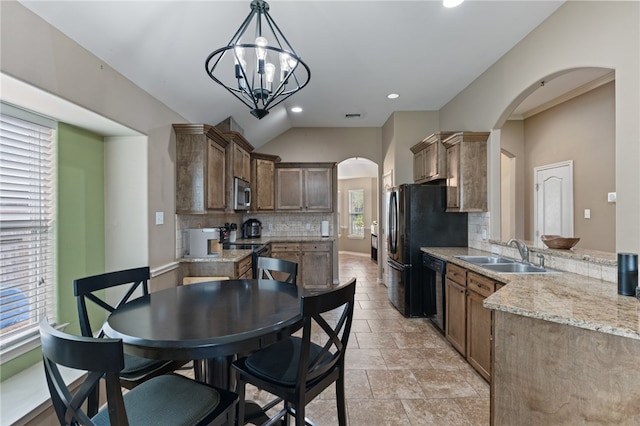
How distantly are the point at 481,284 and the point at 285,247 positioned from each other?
3312mm

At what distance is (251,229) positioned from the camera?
558cm

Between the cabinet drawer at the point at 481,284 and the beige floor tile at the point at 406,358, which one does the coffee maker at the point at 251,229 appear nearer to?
the beige floor tile at the point at 406,358

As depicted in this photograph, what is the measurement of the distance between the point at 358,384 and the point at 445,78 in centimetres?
363

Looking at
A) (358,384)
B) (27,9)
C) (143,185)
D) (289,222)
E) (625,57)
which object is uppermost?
(27,9)

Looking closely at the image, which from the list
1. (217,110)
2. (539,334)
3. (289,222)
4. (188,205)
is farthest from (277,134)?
(539,334)

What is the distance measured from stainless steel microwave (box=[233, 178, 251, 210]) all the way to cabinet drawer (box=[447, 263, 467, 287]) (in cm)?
279

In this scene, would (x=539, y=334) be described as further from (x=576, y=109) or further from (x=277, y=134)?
(x=277, y=134)

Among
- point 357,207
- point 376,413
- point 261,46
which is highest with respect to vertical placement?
point 261,46

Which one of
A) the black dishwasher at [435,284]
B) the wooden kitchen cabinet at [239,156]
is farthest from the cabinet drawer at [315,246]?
the black dishwasher at [435,284]

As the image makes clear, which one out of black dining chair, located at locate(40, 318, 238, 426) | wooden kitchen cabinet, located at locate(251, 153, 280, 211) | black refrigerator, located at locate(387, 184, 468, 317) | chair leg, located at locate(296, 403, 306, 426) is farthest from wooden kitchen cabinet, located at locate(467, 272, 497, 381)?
wooden kitchen cabinet, located at locate(251, 153, 280, 211)

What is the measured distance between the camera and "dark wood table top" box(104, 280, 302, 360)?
1.24m

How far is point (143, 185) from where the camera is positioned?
2715mm

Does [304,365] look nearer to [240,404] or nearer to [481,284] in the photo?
[240,404]

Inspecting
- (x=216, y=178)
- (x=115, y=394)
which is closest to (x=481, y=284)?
(x=115, y=394)
